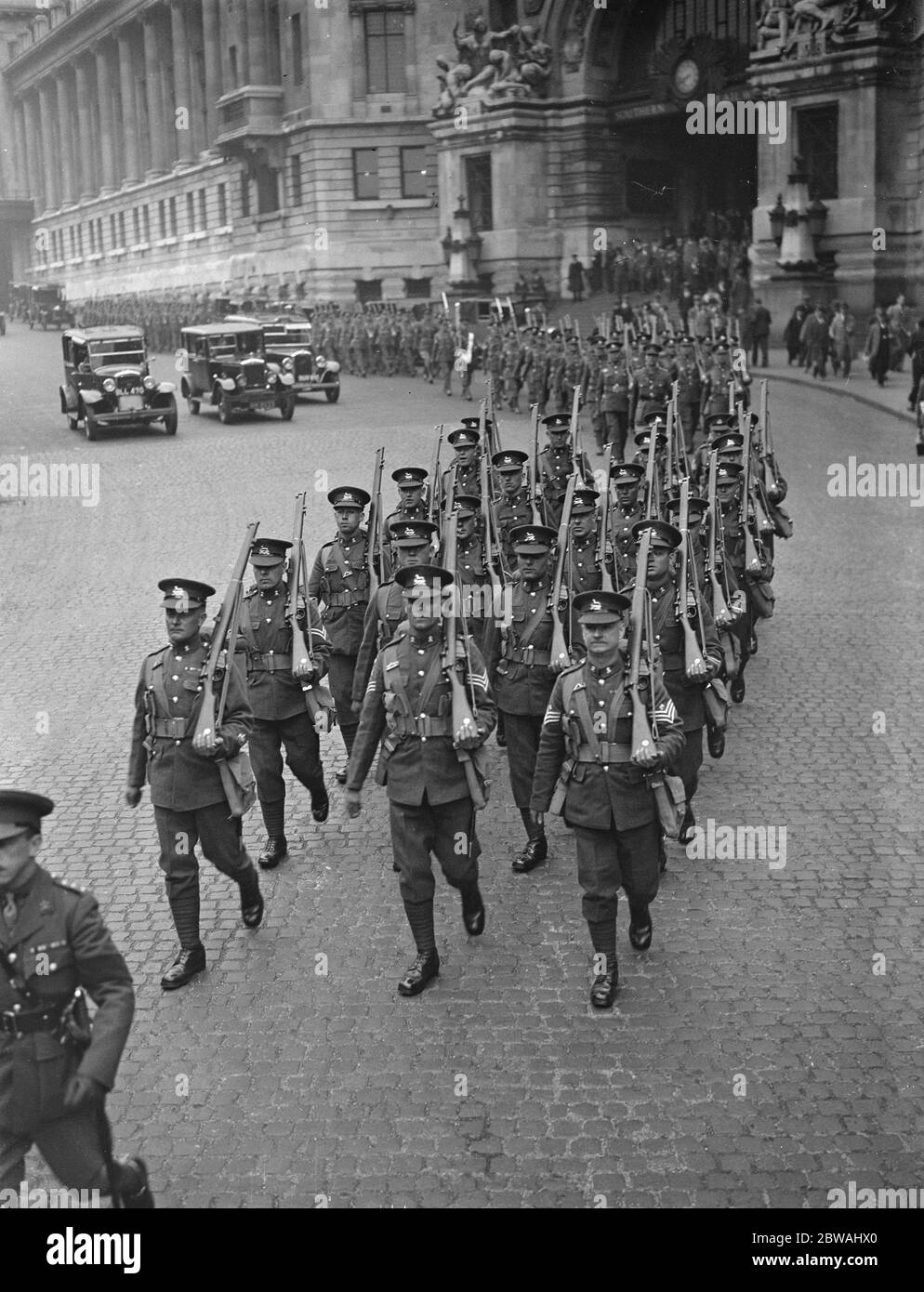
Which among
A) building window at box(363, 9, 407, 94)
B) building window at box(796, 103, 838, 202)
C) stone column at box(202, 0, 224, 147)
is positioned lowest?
building window at box(796, 103, 838, 202)

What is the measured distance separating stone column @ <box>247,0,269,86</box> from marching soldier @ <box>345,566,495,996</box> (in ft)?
186

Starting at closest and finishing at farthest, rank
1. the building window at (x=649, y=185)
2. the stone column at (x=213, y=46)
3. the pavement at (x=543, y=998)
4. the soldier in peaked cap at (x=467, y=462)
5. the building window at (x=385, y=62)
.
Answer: the pavement at (x=543, y=998), the soldier in peaked cap at (x=467, y=462), the building window at (x=649, y=185), the building window at (x=385, y=62), the stone column at (x=213, y=46)

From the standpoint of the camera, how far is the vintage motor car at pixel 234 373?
30.1 meters

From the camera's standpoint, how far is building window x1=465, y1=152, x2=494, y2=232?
1956 inches

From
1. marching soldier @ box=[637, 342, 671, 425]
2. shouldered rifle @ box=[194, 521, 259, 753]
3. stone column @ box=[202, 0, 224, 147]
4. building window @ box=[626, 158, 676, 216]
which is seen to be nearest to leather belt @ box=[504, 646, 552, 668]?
shouldered rifle @ box=[194, 521, 259, 753]

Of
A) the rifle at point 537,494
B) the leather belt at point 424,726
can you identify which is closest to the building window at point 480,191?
the rifle at point 537,494

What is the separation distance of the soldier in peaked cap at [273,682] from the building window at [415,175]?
51.1 metres

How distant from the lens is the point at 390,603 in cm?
918

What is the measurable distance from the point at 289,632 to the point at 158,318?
4814cm

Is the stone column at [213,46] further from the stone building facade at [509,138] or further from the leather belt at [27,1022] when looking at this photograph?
the leather belt at [27,1022]

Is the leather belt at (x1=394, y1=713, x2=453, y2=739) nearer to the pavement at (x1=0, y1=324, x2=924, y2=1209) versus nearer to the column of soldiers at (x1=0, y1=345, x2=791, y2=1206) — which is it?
the column of soldiers at (x1=0, y1=345, x2=791, y2=1206)

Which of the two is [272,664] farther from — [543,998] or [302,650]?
[543,998]

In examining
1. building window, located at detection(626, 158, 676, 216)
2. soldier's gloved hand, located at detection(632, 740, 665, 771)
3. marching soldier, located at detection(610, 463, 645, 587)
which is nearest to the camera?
soldier's gloved hand, located at detection(632, 740, 665, 771)
